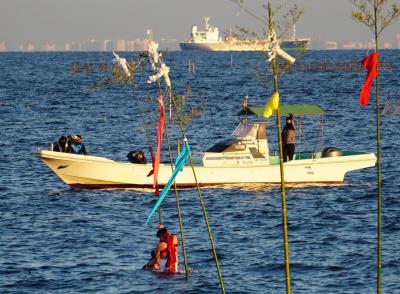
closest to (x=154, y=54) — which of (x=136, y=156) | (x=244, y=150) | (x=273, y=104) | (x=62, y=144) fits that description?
(x=273, y=104)

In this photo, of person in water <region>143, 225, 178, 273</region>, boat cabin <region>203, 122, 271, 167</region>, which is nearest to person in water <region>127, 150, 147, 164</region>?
boat cabin <region>203, 122, 271, 167</region>

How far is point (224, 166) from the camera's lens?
37875 mm

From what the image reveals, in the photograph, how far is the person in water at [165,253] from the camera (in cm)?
2483

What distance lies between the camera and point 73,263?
2678 centimetres

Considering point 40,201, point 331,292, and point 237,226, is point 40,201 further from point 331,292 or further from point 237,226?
point 331,292

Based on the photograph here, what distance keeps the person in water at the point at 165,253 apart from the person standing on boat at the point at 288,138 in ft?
43.0

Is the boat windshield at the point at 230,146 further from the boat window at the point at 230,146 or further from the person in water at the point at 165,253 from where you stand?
the person in water at the point at 165,253

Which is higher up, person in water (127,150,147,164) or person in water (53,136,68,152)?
person in water (53,136,68,152)

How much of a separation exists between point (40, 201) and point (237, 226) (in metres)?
7.84

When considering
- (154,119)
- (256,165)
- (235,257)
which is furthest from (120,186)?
(154,119)

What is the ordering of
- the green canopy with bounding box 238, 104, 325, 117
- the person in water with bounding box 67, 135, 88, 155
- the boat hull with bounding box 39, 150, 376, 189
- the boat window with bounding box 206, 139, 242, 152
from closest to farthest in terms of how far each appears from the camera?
the boat hull with bounding box 39, 150, 376, 189 → the boat window with bounding box 206, 139, 242, 152 → the person in water with bounding box 67, 135, 88, 155 → the green canopy with bounding box 238, 104, 325, 117

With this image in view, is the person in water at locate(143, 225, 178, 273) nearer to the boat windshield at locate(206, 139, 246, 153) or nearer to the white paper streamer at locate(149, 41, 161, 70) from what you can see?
the white paper streamer at locate(149, 41, 161, 70)

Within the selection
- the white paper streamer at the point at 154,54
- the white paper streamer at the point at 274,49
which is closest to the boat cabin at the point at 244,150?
the white paper streamer at the point at 154,54

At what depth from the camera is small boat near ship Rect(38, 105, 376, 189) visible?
37.5m
